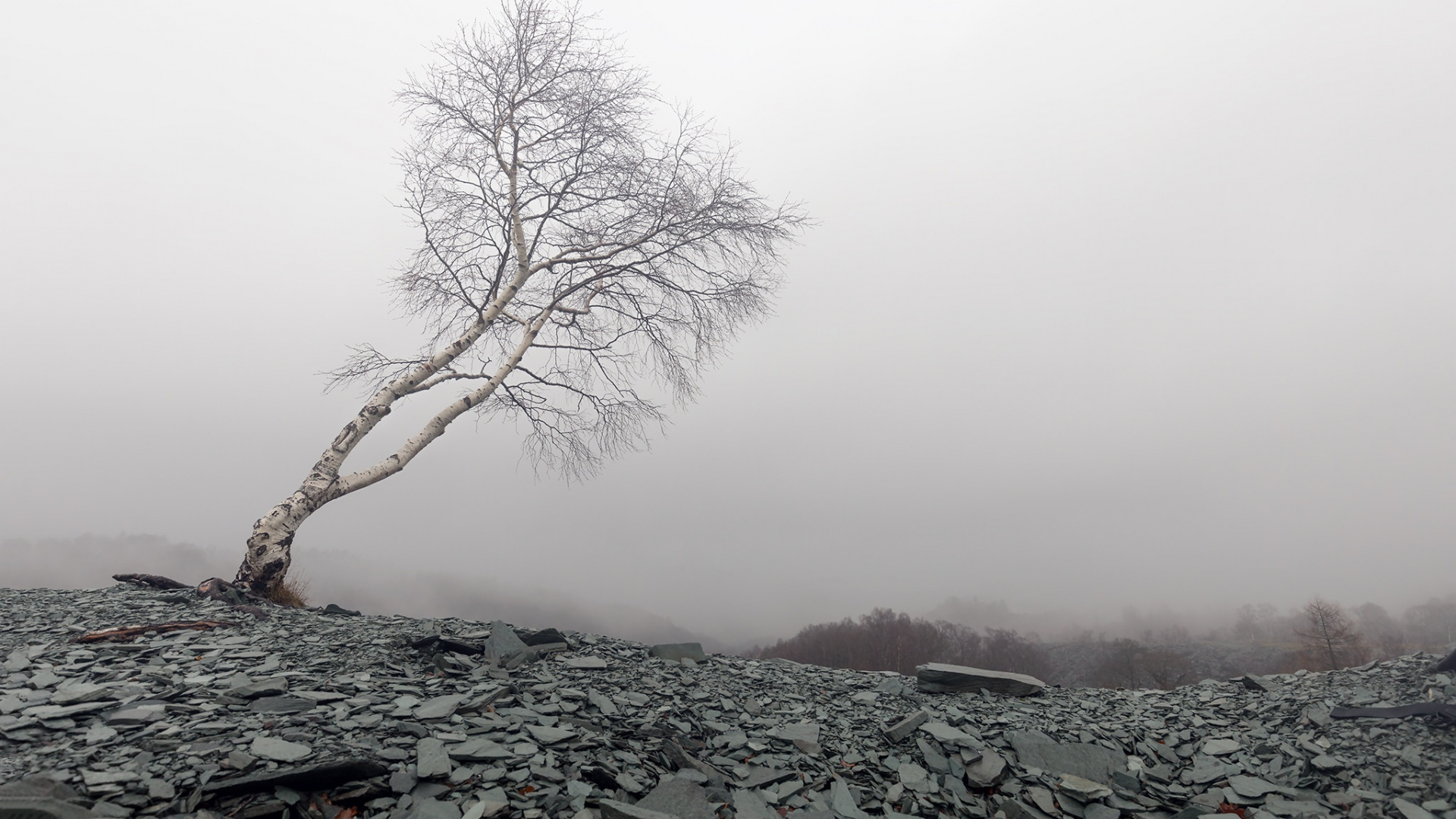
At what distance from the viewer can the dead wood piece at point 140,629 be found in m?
7.48

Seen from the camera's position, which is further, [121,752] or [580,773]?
[580,773]

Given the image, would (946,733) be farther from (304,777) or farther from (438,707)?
(304,777)

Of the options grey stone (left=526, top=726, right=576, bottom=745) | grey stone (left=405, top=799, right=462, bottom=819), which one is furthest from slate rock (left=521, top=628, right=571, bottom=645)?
grey stone (left=405, top=799, right=462, bottom=819)

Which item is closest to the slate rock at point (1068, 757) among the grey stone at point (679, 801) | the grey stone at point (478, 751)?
the grey stone at point (679, 801)

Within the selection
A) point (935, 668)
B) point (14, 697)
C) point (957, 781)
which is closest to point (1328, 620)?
point (935, 668)

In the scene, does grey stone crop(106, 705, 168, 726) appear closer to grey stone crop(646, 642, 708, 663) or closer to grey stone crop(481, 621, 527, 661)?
grey stone crop(481, 621, 527, 661)

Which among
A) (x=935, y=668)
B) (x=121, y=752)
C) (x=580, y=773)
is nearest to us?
(x=121, y=752)

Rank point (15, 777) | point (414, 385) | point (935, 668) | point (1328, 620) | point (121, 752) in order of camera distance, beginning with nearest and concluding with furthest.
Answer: point (15, 777), point (121, 752), point (935, 668), point (414, 385), point (1328, 620)

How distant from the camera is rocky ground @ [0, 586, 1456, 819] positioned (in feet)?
15.1

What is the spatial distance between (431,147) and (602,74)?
4.22 m

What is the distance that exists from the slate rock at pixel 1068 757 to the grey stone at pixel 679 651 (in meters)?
4.27

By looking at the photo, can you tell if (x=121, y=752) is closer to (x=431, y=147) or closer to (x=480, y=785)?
(x=480, y=785)

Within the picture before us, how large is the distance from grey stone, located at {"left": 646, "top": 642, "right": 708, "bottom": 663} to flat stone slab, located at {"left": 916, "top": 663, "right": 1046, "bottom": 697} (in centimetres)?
309

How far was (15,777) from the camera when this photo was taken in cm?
435
